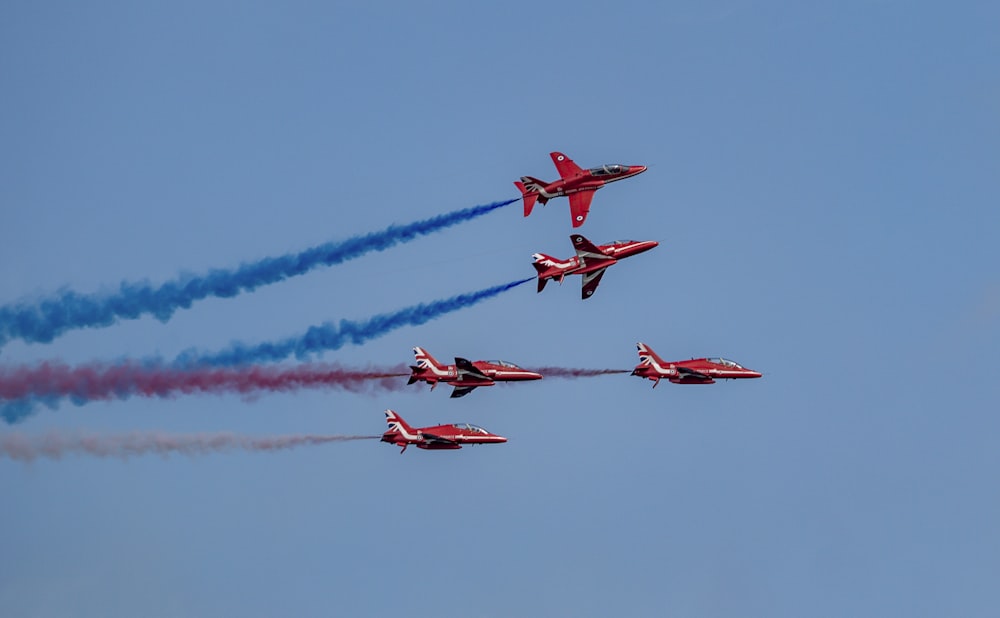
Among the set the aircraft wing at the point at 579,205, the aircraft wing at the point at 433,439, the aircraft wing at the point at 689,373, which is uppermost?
the aircraft wing at the point at 579,205

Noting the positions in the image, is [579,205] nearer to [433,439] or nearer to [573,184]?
[573,184]

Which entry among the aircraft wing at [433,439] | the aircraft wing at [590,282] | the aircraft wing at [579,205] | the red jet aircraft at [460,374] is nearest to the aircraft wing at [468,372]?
the red jet aircraft at [460,374]

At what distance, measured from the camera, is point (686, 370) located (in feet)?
290

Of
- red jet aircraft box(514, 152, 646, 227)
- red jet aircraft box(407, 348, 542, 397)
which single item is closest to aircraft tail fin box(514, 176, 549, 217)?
red jet aircraft box(514, 152, 646, 227)

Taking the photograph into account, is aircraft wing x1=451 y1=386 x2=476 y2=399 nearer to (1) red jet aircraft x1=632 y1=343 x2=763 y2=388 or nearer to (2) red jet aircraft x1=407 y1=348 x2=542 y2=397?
(2) red jet aircraft x1=407 y1=348 x2=542 y2=397

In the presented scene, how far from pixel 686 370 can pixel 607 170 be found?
10845 mm

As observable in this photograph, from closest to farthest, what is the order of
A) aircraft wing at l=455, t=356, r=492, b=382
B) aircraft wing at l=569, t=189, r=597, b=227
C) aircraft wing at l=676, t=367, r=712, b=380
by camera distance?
aircraft wing at l=455, t=356, r=492, b=382, aircraft wing at l=569, t=189, r=597, b=227, aircraft wing at l=676, t=367, r=712, b=380

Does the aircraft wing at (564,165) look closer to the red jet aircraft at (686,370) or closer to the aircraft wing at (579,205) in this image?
the aircraft wing at (579,205)

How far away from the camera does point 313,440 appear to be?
83.4 meters

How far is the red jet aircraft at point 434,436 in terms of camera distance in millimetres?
85688

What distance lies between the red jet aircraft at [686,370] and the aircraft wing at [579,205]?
7.54 m

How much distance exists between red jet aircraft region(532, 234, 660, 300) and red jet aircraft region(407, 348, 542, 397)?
15.5 ft

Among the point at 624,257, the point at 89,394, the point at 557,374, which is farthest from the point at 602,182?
the point at 89,394

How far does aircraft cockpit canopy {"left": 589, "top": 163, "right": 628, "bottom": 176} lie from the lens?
8700 cm
